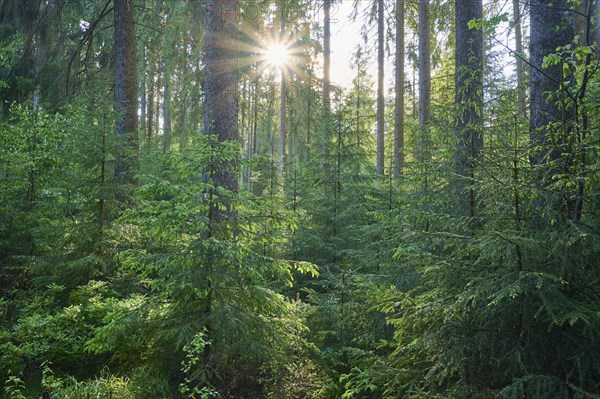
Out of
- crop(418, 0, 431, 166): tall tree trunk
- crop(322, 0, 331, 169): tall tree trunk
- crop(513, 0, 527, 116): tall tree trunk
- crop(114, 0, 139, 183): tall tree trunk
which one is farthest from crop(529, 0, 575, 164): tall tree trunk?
crop(322, 0, 331, 169): tall tree trunk

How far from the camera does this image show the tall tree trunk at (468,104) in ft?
16.0

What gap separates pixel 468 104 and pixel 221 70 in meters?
3.80

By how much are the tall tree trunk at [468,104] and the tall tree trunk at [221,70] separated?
3.42 meters

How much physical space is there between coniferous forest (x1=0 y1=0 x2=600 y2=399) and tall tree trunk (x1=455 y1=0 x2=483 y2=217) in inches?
1.6

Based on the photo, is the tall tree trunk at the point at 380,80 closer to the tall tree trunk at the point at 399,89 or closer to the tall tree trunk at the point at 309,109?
the tall tree trunk at the point at 399,89

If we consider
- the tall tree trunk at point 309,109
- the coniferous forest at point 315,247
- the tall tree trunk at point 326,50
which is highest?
the tall tree trunk at point 326,50

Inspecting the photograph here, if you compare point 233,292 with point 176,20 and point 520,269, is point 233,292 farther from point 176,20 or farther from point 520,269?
point 176,20

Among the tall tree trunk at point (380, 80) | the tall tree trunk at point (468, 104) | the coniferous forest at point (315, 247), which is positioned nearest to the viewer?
the coniferous forest at point (315, 247)

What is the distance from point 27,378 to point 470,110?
6706 mm

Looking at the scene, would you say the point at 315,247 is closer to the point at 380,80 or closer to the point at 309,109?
the point at 309,109

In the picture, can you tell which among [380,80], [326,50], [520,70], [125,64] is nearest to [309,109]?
[326,50]

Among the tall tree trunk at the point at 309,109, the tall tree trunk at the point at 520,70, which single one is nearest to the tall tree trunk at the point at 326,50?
the tall tree trunk at the point at 309,109

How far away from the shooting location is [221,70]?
241 inches

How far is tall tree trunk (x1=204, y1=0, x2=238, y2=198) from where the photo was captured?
6.07 meters
